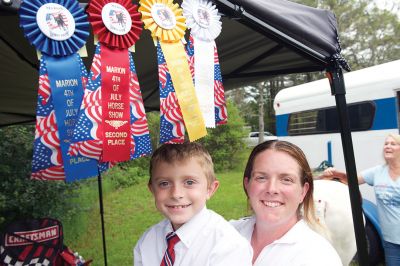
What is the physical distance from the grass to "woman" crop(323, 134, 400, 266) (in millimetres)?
3350

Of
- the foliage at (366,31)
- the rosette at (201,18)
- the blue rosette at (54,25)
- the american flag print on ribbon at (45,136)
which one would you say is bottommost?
the american flag print on ribbon at (45,136)

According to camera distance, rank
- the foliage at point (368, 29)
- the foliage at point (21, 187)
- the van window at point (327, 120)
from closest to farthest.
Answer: the foliage at point (21, 187), the van window at point (327, 120), the foliage at point (368, 29)

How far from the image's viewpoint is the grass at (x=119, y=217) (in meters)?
6.02

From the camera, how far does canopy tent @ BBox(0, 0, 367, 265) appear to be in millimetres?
1901

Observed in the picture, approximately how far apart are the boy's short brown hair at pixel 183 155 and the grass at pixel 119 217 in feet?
14.0

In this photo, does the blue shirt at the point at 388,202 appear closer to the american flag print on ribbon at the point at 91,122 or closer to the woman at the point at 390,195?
the woman at the point at 390,195

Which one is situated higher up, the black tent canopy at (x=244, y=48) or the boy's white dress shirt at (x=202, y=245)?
the black tent canopy at (x=244, y=48)

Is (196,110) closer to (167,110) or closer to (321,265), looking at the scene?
(167,110)

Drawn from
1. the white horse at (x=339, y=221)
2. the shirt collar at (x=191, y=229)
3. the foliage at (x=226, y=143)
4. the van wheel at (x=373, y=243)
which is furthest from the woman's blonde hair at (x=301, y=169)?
the foliage at (x=226, y=143)

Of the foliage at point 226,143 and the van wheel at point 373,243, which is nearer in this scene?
the van wheel at point 373,243

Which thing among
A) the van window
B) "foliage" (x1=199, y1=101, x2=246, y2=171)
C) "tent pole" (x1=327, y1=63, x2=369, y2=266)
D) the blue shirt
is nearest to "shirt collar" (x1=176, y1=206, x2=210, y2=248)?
"tent pole" (x1=327, y1=63, x2=369, y2=266)

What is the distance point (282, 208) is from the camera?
1.64m

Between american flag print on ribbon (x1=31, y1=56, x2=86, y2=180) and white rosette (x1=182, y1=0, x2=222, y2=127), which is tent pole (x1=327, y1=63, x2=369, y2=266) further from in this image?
american flag print on ribbon (x1=31, y1=56, x2=86, y2=180)

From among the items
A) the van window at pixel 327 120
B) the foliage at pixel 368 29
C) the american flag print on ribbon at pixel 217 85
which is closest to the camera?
the american flag print on ribbon at pixel 217 85
